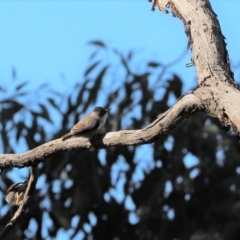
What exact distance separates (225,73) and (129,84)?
2683 millimetres

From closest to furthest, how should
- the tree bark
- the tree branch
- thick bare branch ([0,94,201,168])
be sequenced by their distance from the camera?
1. the tree bark
2. thick bare branch ([0,94,201,168])
3. the tree branch

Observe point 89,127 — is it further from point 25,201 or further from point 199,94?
point 199,94

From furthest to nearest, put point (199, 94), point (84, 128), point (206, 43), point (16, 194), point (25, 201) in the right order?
point (16, 194), point (84, 128), point (25, 201), point (206, 43), point (199, 94)

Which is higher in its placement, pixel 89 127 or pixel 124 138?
pixel 89 127

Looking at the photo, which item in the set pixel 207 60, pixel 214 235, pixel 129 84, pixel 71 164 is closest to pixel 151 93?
pixel 129 84

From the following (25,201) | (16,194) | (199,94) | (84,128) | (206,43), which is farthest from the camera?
(16,194)

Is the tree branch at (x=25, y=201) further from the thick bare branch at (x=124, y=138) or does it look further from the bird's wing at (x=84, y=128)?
the bird's wing at (x=84, y=128)

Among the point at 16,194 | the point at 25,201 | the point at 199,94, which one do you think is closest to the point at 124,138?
the point at 199,94

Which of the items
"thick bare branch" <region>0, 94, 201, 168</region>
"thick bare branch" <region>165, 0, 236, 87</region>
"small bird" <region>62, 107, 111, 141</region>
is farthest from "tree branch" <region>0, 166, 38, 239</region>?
"thick bare branch" <region>165, 0, 236, 87</region>

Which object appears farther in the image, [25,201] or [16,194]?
[16,194]

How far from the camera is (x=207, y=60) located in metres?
2.77

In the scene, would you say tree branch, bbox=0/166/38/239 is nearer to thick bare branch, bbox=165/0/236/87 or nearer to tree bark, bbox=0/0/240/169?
tree bark, bbox=0/0/240/169

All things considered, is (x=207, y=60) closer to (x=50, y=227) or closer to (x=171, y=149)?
(x=171, y=149)

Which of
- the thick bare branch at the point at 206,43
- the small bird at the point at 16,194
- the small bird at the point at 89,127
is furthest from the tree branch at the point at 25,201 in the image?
the thick bare branch at the point at 206,43
